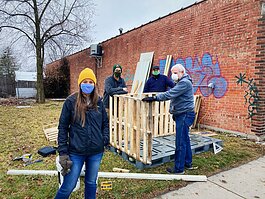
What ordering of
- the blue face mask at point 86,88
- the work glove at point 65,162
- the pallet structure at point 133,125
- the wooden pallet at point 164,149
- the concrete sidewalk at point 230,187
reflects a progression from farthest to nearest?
the wooden pallet at point 164,149 < the pallet structure at point 133,125 < the concrete sidewalk at point 230,187 < the blue face mask at point 86,88 < the work glove at point 65,162

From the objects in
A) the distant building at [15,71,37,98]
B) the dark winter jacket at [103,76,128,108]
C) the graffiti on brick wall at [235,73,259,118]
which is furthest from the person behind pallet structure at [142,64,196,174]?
the distant building at [15,71,37,98]

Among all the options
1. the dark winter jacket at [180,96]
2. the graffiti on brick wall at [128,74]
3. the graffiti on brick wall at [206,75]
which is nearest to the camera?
→ the dark winter jacket at [180,96]

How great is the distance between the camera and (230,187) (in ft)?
9.99

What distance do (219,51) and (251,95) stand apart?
5.45ft

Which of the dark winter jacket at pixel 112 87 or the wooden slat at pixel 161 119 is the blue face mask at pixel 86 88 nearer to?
the dark winter jacket at pixel 112 87

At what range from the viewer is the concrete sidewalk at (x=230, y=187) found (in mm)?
2828

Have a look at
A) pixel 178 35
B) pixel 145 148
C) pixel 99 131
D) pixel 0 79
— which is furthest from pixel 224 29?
pixel 0 79

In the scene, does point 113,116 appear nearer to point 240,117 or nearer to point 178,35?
point 240,117

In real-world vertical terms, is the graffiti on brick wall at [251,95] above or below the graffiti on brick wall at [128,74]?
below

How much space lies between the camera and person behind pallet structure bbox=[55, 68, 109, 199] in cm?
214

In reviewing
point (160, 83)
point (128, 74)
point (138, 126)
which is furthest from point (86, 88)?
point (128, 74)

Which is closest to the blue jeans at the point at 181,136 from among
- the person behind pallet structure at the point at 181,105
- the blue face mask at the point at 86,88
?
the person behind pallet structure at the point at 181,105

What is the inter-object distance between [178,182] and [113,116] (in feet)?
6.45

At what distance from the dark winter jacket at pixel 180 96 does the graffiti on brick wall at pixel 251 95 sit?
290cm
